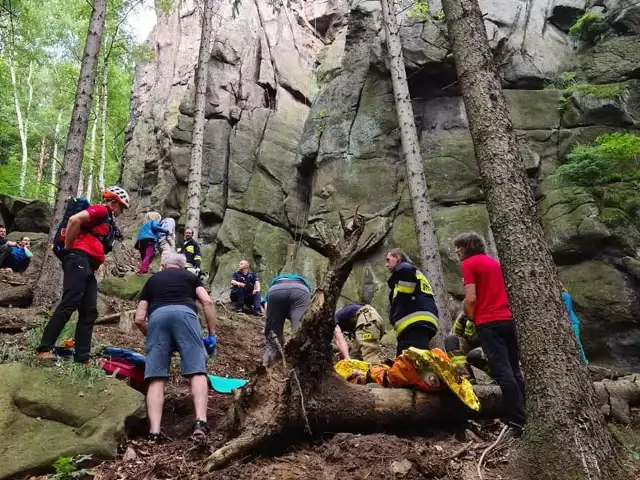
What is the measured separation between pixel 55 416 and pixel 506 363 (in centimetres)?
425

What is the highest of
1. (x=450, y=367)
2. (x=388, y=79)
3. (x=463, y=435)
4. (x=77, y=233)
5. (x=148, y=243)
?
(x=388, y=79)

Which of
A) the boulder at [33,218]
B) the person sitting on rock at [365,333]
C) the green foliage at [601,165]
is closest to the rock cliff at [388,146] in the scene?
the green foliage at [601,165]

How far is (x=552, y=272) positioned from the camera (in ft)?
13.6

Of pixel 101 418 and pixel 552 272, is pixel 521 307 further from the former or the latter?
pixel 101 418

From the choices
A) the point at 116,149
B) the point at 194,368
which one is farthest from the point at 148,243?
the point at 116,149

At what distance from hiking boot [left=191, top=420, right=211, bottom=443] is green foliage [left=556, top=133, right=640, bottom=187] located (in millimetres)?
11094

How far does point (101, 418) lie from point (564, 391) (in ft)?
12.7

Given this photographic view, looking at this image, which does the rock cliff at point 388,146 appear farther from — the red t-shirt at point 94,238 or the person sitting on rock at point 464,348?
the red t-shirt at point 94,238

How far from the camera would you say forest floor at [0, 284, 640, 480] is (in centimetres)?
356

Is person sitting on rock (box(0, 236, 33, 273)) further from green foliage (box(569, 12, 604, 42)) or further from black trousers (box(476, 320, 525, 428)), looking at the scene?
green foliage (box(569, 12, 604, 42))

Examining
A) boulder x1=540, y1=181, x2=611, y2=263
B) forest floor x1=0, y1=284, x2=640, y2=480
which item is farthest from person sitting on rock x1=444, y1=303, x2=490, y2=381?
boulder x1=540, y1=181, x2=611, y2=263

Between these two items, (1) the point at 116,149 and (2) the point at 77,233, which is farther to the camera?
(1) the point at 116,149

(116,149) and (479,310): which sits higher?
(116,149)

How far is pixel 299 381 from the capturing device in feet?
13.6
